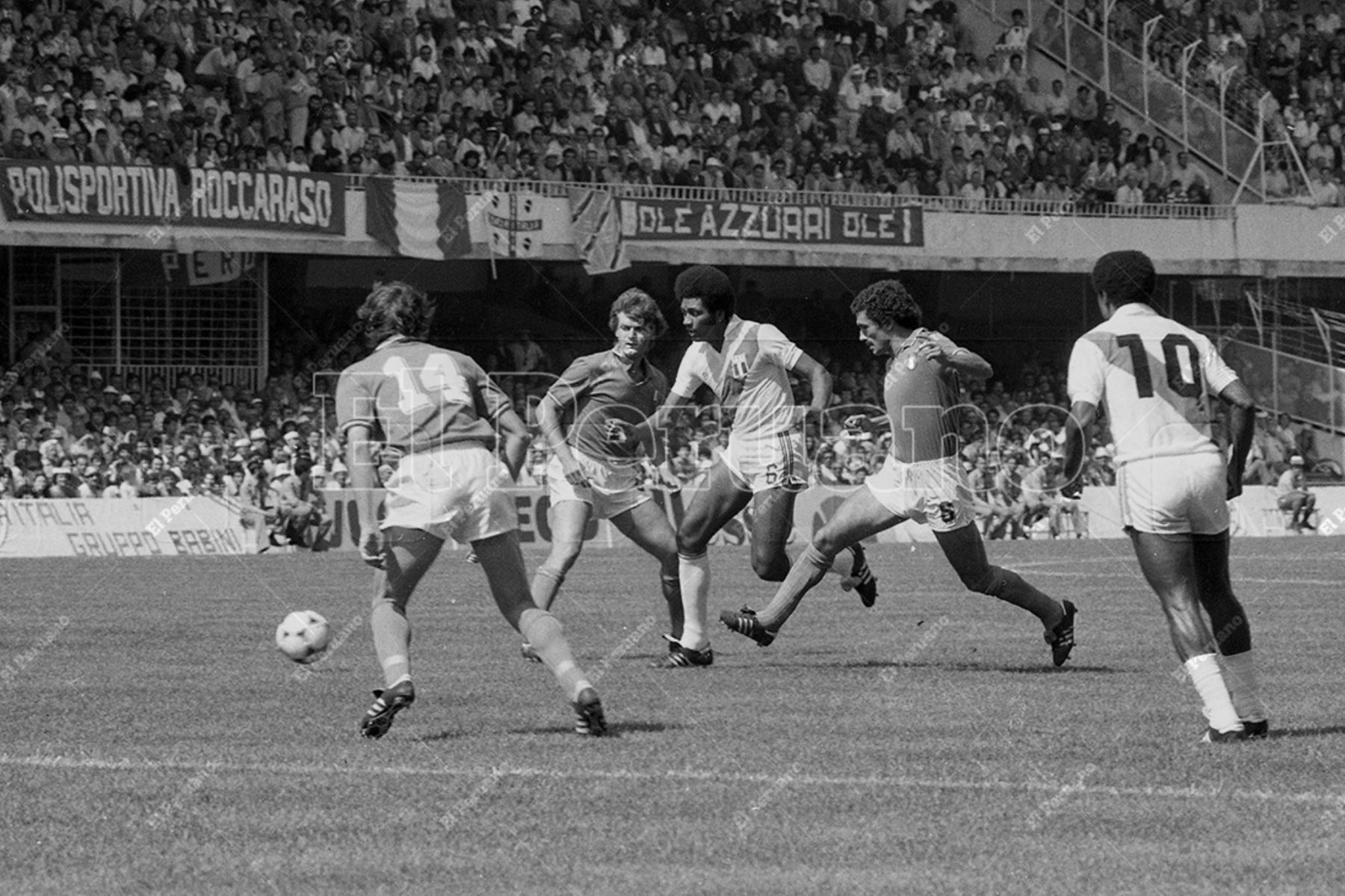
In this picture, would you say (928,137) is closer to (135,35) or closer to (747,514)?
(747,514)

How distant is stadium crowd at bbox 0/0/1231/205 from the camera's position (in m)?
31.1

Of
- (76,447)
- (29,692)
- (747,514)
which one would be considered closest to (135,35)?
(76,447)

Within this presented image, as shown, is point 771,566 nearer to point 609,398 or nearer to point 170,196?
point 609,398

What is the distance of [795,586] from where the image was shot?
1182 cm

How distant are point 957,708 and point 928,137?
3024 centimetres

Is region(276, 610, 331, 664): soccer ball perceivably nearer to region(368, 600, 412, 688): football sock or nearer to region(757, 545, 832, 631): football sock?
region(368, 600, 412, 688): football sock

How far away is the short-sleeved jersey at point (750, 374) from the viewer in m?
12.3

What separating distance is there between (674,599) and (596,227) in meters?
22.3

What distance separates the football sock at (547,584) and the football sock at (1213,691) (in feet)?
15.9

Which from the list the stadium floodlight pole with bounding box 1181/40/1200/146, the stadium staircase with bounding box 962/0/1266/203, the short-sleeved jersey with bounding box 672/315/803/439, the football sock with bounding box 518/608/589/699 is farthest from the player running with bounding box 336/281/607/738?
the stadium floodlight pole with bounding box 1181/40/1200/146

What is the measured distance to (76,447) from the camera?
29688 mm

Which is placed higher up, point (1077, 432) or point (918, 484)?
point (1077, 432)

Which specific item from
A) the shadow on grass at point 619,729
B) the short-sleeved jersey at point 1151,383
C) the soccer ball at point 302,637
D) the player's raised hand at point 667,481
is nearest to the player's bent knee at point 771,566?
the soccer ball at point 302,637

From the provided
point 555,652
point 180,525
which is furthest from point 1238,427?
point 180,525
